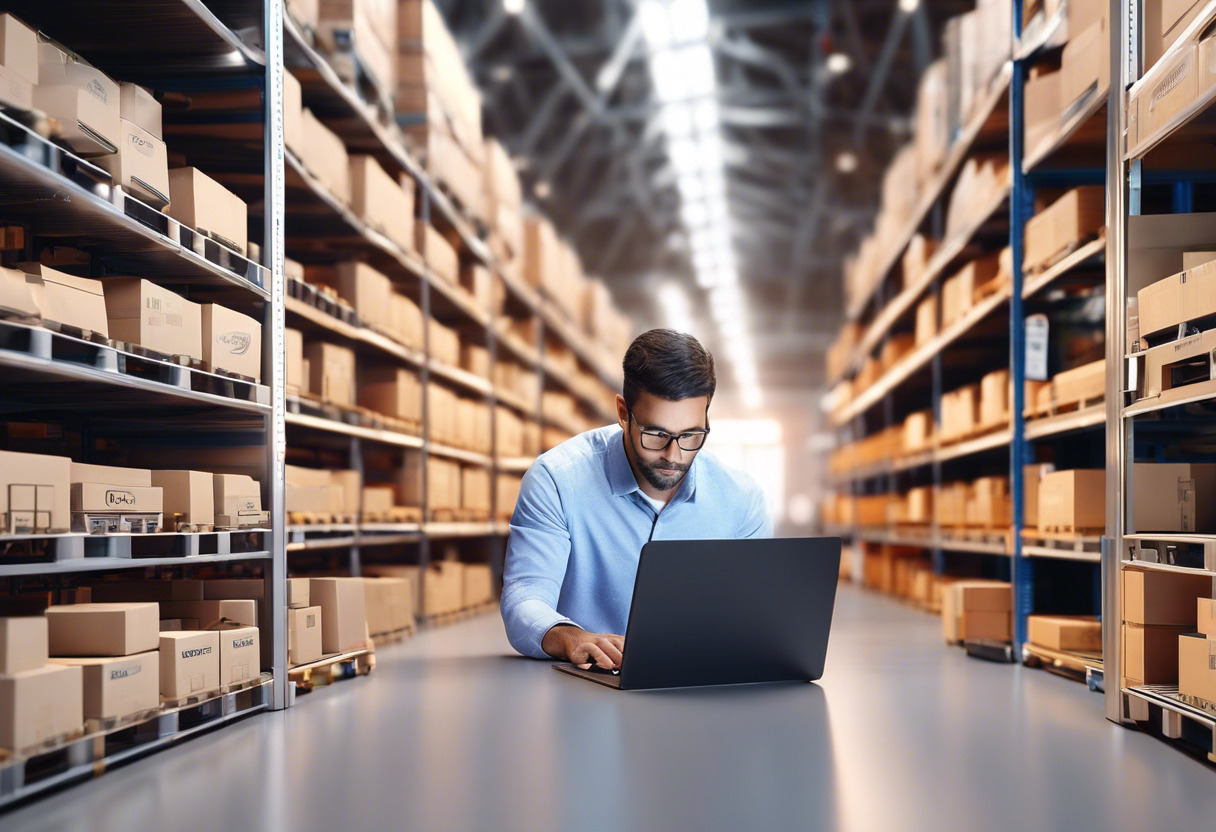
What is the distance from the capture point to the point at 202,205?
124 inches

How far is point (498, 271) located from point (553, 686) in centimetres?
626

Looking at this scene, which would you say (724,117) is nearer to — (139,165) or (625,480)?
(625,480)

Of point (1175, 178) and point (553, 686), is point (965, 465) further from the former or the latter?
point (553, 686)

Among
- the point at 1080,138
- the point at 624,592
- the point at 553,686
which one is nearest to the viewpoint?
the point at 553,686

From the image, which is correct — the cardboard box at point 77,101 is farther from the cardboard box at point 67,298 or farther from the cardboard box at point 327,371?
the cardboard box at point 327,371

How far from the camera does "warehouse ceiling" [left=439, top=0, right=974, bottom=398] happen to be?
1086 centimetres

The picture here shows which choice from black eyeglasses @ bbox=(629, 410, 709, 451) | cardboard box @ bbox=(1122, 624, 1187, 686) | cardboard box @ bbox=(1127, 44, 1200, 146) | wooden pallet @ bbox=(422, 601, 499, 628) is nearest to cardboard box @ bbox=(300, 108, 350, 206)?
black eyeglasses @ bbox=(629, 410, 709, 451)

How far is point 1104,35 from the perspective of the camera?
3932 millimetres

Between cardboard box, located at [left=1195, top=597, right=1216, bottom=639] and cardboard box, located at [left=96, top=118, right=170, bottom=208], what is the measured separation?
294 centimetres

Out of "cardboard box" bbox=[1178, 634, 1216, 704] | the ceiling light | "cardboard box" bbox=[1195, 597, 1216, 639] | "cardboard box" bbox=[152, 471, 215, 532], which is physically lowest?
"cardboard box" bbox=[1178, 634, 1216, 704]

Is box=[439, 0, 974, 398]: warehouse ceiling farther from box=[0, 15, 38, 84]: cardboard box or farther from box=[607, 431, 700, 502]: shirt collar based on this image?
box=[0, 15, 38, 84]: cardboard box

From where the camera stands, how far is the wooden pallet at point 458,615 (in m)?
6.50

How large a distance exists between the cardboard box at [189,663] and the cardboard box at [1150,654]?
2.55m

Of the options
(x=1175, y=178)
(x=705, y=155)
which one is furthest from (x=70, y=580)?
(x=705, y=155)
